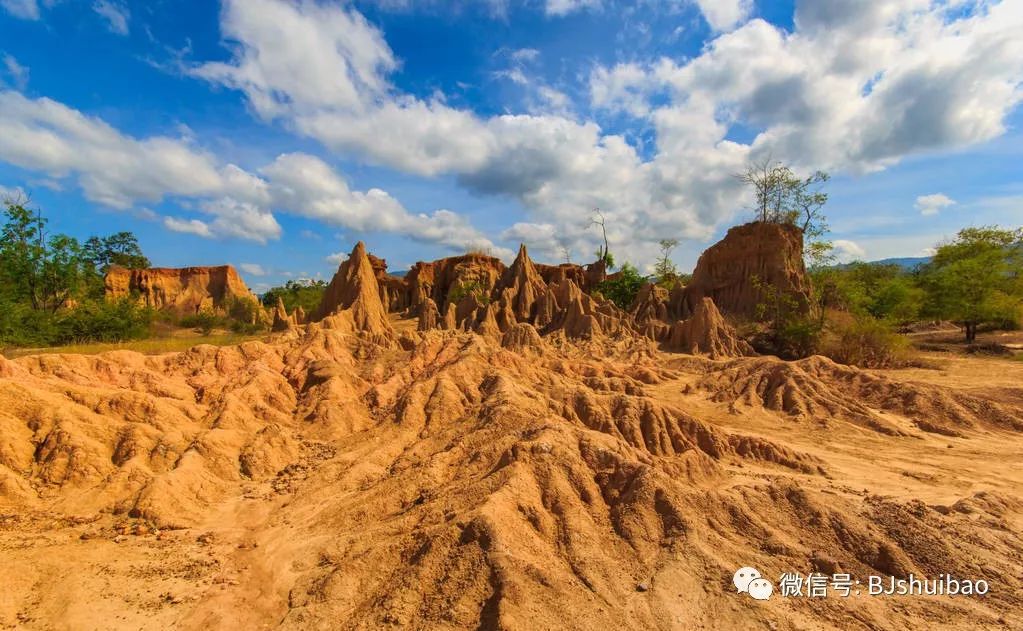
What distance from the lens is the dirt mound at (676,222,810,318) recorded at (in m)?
24.1

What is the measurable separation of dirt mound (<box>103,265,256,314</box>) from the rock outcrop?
2273 cm

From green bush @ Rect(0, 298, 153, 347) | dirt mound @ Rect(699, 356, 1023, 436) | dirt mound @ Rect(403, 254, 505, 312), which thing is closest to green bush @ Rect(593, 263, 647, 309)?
dirt mound @ Rect(403, 254, 505, 312)

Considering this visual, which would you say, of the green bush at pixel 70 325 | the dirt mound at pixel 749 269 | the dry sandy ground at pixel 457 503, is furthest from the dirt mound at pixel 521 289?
the green bush at pixel 70 325

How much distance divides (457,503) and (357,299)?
55.1 feet

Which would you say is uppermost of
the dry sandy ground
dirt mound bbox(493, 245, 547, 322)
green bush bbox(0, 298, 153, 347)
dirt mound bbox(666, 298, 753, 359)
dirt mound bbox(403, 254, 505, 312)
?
dirt mound bbox(403, 254, 505, 312)

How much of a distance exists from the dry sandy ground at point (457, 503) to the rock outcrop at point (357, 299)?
28.8ft

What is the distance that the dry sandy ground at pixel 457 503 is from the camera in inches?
165

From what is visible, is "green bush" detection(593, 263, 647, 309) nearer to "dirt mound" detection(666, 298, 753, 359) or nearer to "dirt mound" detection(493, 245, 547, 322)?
"dirt mound" detection(493, 245, 547, 322)

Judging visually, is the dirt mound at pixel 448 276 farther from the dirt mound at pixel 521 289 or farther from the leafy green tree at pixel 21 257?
the leafy green tree at pixel 21 257

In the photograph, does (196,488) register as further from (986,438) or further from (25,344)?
(25,344)

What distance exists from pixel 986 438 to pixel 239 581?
1380cm

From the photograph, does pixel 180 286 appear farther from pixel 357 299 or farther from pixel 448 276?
pixel 357 299

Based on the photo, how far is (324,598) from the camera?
4.36 meters

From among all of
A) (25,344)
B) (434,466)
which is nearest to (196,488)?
(434,466)
